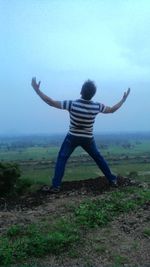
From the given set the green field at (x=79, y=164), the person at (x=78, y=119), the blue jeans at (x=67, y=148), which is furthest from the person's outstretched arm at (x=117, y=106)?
the green field at (x=79, y=164)

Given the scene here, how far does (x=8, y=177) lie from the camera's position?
11.4m

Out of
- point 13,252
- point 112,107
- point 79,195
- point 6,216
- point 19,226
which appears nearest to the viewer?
point 13,252

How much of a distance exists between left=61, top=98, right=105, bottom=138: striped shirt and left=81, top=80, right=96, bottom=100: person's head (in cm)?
9

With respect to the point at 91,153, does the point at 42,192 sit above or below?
below

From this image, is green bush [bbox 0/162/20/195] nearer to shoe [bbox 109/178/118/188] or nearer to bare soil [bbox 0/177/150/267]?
bare soil [bbox 0/177/150/267]

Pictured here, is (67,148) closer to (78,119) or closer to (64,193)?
(78,119)

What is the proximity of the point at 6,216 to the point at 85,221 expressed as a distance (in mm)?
1257

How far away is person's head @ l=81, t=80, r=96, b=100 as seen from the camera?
30.9ft

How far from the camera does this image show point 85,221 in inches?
299

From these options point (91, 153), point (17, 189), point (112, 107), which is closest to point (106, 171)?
point (91, 153)

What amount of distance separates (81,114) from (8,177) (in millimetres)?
2802

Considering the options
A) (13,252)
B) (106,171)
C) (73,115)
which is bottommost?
(13,252)

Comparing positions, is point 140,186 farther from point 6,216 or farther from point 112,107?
point 6,216

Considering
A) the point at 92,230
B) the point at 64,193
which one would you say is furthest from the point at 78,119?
the point at 92,230
